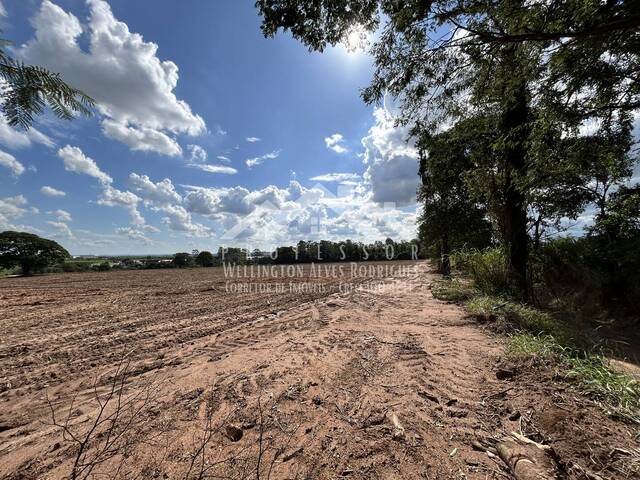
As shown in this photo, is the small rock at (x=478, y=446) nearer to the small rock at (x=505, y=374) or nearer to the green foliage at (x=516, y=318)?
the small rock at (x=505, y=374)

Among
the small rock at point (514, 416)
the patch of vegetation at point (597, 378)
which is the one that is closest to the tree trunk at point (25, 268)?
the small rock at point (514, 416)

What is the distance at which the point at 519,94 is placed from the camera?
5.03 metres

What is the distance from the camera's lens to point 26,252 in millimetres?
30484

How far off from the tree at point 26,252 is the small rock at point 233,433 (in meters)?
43.1

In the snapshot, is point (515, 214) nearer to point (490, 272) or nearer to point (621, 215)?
point (490, 272)

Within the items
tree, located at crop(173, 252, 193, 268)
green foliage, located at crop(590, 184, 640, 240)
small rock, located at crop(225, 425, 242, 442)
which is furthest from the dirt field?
tree, located at crop(173, 252, 193, 268)

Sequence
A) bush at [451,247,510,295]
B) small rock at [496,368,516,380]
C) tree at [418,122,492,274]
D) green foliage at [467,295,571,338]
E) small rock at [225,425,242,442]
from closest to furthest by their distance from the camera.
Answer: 1. small rock at [225,425,242,442]
2. small rock at [496,368,516,380]
3. green foliage at [467,295,571,338]
4. bush at [451,247,510,295]
5. tree at [418,122,492,274]

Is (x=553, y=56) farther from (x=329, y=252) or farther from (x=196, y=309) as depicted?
(x=329, y=252)

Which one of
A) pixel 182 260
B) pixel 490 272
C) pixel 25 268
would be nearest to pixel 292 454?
pixel 490 272

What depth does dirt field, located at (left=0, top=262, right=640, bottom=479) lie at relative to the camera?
1.82 meters

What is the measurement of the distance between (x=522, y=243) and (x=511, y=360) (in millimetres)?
5742

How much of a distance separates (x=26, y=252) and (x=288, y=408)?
4383 centimetres

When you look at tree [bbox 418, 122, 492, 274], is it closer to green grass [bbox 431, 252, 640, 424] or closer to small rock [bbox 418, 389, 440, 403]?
green grass [bbox 431, 252, 640, 424]

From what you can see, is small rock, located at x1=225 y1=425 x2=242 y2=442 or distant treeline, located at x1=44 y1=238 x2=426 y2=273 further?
distant treeline, located at x1=44 y1=238 x2=426 y2=273
